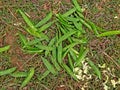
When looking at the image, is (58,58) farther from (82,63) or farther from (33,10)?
(33,10)

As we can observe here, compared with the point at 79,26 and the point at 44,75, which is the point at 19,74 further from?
the point at 79,26

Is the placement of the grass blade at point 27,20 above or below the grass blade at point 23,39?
above

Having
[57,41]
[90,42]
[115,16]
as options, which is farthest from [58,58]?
[115,16]

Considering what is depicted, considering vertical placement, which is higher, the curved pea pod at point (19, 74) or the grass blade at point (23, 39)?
the grass blade at point (23, 39)

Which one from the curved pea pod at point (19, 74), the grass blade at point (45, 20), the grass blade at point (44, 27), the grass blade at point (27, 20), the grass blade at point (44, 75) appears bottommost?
the grass blade at point (44, 75)

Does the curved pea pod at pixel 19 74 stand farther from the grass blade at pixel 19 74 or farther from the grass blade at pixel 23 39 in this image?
the grass blade at pixel 23 39

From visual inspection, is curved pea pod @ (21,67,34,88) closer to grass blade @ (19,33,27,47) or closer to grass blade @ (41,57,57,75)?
grass blade @ (41,57,57,75)

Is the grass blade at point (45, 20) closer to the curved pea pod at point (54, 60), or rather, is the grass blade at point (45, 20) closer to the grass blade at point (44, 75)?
the curved pea pod at point (54, 60)

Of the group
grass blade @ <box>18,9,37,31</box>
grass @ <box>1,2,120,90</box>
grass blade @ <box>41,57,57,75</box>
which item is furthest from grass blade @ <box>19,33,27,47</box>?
grass blade @ <box>41,57,57,75</box>

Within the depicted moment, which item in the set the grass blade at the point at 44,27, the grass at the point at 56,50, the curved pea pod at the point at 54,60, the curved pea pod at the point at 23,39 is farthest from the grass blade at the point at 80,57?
the curved pea pod at the point at 23,39

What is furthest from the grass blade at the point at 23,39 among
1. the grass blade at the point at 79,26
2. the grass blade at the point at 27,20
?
the grass blade at the point at 79,26

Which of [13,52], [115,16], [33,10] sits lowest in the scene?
[115,16]
